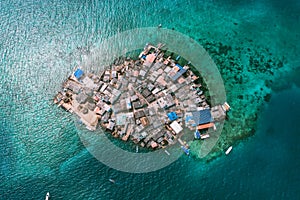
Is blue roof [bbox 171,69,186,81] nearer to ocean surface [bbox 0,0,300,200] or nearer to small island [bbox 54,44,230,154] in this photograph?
small island [bbox 54,44,230,154]

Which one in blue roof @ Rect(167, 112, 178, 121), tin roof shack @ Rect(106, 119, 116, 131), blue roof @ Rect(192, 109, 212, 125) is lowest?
blue roof @ Rect(192, 109, 212, 125)

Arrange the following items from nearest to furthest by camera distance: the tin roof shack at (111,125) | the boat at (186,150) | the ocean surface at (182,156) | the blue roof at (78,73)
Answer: the ocean surface at (182,156) < the boat at (186,150) < the tin roof shack at (111,125) < the blue roof at (78,73)

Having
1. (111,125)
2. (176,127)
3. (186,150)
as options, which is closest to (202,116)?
(176,127)

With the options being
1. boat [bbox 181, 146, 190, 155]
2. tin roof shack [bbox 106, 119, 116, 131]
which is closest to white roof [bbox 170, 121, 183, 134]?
boat [bbox 181, 146, 190, 155]

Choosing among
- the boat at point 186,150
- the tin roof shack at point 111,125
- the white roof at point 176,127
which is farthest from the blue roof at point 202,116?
the tin roof shack at point 111,125

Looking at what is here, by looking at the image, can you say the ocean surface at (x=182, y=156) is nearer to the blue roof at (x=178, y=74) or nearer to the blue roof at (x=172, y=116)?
the blue roof at (x=172, y=116)

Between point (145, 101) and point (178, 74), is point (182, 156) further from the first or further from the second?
point (178, 74)
